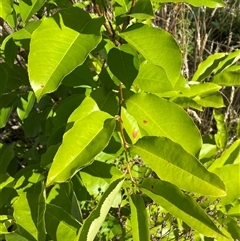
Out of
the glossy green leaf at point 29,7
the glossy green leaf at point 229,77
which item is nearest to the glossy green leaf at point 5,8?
the glossy green leaf at point 29,7

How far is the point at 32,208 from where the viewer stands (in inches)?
36.0

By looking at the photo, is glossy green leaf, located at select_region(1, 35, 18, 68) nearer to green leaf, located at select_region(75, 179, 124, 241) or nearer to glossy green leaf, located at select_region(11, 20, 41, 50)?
glossy green leaf, located at select_region(11, 20, 41, 50)

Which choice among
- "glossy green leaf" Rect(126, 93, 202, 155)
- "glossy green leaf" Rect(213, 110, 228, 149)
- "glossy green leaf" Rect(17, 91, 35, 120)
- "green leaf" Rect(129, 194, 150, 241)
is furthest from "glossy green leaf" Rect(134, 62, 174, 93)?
"glossy green leaf" Rect(213, 110, 228, 149)

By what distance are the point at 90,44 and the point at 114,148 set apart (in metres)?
0.39

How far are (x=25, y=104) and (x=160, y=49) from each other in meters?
0.57

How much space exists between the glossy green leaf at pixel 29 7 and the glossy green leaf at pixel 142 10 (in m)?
0.18

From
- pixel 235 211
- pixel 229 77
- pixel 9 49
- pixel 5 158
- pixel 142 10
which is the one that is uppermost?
pixel 142 10

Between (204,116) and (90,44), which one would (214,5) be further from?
(204,116)

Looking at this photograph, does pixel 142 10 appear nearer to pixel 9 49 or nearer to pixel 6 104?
pixel 9 49

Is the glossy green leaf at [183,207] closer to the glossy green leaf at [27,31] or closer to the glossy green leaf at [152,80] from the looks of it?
the glossy green leaf at [152,80]

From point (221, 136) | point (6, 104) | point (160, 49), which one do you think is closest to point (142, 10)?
point (160, 49)

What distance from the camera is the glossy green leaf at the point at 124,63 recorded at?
895mm

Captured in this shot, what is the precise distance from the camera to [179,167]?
31.8 inches

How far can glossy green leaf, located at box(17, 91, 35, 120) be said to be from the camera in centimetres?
124
